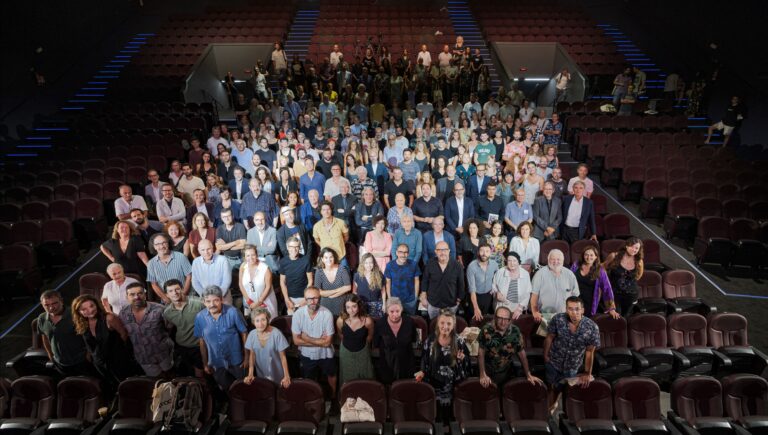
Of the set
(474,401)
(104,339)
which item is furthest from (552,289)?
(104,339)

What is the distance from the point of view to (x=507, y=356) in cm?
383

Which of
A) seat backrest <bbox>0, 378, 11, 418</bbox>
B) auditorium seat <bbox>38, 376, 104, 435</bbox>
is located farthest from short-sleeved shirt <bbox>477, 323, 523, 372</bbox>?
seat backrest <bbox>0, 378, 11, 418</bbox>

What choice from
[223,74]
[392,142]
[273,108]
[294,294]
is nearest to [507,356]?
[294,294]

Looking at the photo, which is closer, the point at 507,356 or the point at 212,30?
the point at 507,356

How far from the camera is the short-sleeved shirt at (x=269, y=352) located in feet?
12.5

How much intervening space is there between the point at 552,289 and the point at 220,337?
10.0ft

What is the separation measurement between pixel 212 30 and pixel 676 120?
1363 cm

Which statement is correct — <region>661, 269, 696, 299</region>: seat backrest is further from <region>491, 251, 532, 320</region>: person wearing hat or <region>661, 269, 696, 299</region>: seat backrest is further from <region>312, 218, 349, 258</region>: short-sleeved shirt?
<region>312, 218, 349, 258</region>: short-sleeved shirt

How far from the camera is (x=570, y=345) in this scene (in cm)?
373

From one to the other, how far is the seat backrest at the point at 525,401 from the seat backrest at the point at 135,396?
291 centimetres

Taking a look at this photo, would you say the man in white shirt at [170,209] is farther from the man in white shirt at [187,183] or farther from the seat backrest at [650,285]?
the seat backrest at [650,285]

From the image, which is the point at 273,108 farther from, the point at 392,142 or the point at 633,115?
the point at 633,115

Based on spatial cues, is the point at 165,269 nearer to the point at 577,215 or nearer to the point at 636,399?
the point at 636,399

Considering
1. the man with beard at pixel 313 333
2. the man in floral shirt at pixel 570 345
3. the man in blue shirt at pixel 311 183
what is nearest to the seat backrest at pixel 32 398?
the man with beard at pixel 313 333
